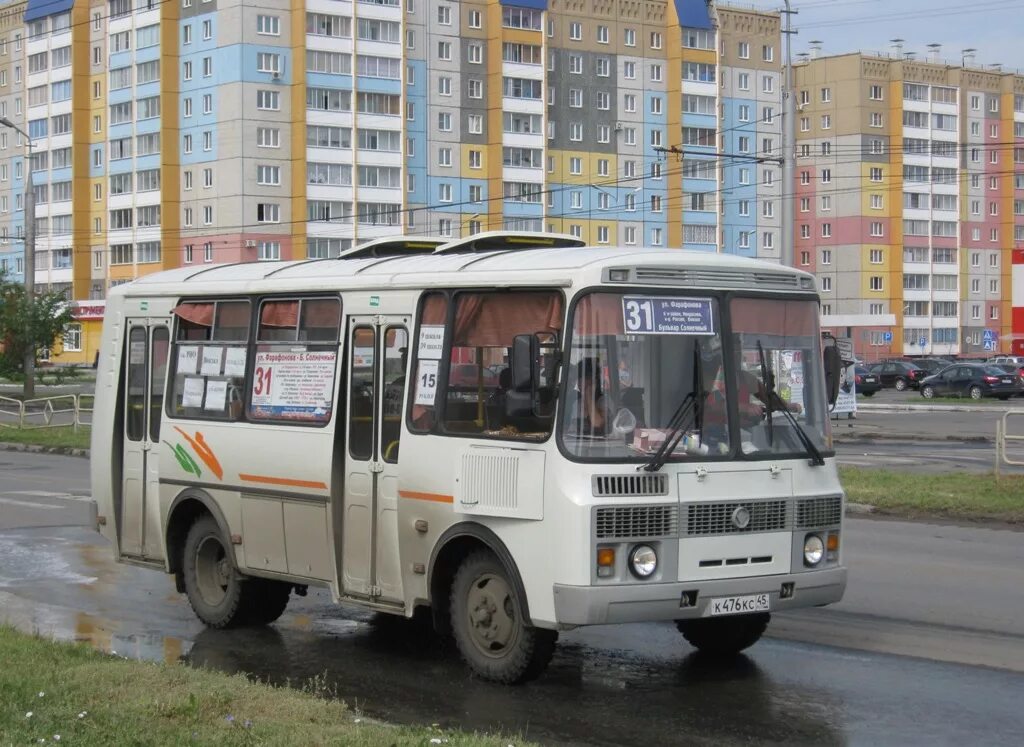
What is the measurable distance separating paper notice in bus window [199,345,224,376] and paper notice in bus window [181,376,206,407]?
0.09 meters

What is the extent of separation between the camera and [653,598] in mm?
8648

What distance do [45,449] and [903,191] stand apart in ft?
304

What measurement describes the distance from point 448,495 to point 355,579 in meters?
1.20

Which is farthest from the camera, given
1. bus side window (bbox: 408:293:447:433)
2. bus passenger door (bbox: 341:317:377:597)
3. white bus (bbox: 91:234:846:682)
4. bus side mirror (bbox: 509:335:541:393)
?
bus passenger door (bbox: 341:317:377:597)

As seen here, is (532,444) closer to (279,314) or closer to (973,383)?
(279,314)

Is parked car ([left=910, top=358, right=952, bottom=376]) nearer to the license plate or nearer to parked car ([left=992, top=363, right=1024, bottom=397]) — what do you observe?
parked car ([left=992, top=363, right=1024, bottom=397])

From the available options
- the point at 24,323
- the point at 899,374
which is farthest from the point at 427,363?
the point at 899,374

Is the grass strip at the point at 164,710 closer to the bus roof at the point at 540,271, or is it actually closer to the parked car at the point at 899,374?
the bus roof at the point at 540,271

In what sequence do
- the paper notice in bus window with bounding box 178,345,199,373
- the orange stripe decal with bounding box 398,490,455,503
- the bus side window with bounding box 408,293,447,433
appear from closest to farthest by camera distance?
the orange stripe decal with bounding box 398,490,455,503, the bus side window with bounding box 408,293,447,433, the paper notice in bus window with bounding box 178,345,199,373

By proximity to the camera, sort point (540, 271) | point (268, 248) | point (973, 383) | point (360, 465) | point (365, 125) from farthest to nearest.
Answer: point (365, 125), point (268, 248), point (973, 383), point (360, 465), point (540, 271)

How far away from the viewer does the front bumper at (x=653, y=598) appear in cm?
851

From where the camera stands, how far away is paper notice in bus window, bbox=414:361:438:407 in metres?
9.70

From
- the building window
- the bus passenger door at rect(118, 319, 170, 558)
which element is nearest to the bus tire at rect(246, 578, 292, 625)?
the bus passenger door at rect(118, 319, 170, 558)

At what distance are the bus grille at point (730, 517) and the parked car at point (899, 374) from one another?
217 feet
